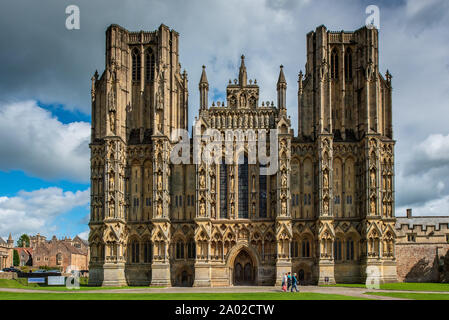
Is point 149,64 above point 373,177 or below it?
above

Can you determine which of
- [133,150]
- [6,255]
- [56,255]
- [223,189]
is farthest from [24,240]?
[223,189]

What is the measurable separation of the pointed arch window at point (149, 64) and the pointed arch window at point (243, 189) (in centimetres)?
1487

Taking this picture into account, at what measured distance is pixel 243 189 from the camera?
64562 mm

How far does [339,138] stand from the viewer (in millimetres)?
65000

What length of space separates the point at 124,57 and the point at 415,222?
4361 centimetres

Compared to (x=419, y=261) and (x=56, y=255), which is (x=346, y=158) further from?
(x=56, y=255)

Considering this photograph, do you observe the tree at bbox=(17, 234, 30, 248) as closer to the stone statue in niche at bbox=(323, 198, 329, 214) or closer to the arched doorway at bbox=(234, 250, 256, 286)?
Answer: the arched doorway at bbox=(234, 250, 256, 286)

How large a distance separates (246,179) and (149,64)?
18.0 meters

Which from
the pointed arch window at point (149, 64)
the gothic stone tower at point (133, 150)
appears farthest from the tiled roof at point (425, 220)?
the pointed arch window at point (149, 64)

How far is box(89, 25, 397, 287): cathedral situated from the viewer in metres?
61.4

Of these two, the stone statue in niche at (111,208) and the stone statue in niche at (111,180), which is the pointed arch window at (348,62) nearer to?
the stone statue in niche at (111,180)
